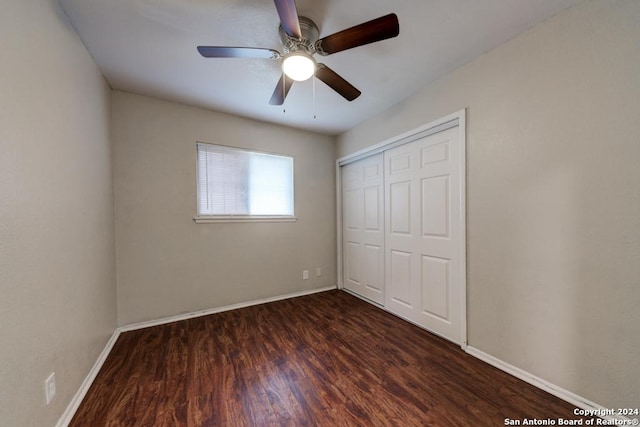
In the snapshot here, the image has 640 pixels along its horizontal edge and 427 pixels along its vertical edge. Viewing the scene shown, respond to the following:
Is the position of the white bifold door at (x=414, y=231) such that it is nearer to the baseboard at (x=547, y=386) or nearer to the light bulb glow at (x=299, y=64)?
the baseboard at (x=547, y=386)

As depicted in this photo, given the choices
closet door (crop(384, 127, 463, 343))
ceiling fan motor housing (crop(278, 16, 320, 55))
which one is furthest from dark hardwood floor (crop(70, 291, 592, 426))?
ceiling fan motor housing (crop(278, 16, 320, 55))

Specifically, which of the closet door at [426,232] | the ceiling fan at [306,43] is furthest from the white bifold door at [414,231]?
the ceiling fan at [306,43]

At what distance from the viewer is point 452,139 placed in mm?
2135

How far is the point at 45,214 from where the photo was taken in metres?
1.21

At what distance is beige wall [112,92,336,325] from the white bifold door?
931mm

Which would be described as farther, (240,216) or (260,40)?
(240,216)

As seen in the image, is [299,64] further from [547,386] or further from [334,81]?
[547,386]

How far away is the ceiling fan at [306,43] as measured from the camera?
1.20 m

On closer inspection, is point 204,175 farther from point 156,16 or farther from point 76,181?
point 156,16

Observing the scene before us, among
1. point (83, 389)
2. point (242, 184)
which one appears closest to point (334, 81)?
point (242, 184)

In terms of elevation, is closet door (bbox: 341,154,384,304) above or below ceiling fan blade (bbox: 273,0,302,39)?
below

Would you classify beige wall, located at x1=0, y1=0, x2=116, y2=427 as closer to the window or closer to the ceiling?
the ceiling

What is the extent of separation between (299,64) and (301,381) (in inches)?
84.5

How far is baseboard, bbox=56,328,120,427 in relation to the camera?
1303mm
